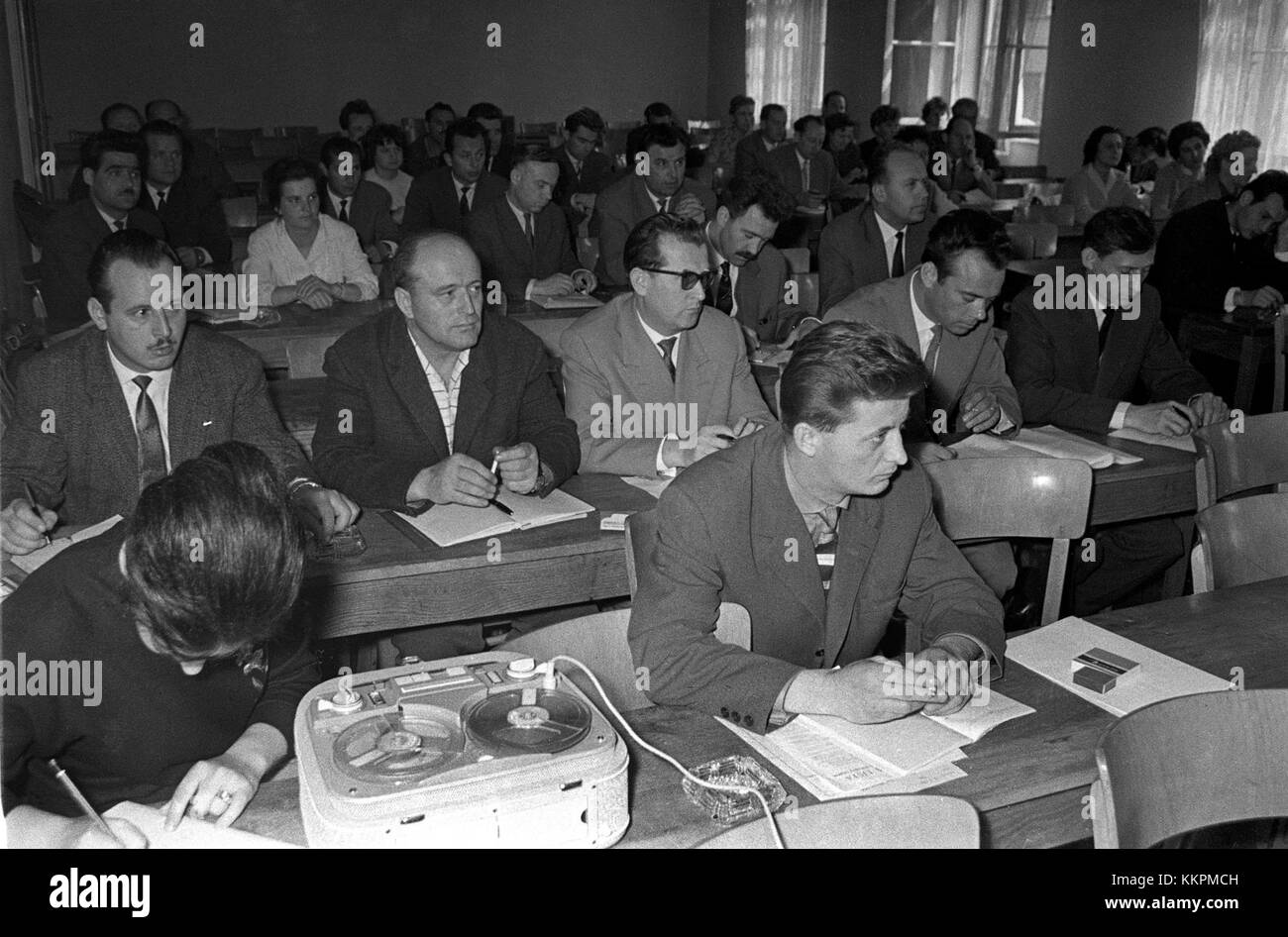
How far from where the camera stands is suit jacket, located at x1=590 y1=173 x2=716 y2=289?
602 cm

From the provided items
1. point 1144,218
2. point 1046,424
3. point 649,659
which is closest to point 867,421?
point 649,659

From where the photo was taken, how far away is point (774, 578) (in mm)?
2158

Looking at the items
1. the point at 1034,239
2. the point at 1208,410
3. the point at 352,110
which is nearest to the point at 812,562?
the point at 1208,410

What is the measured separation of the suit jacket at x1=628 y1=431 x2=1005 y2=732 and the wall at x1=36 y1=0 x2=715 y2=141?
1100 centimetres

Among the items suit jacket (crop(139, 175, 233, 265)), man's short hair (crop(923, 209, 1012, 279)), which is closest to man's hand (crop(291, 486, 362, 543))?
man's short hair (crop(923, 209, 1012, 279))

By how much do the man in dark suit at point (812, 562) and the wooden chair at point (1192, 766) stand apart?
351 mm

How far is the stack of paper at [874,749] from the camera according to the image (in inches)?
66.3

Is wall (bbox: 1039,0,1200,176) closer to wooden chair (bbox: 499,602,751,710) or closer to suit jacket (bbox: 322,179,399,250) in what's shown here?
suit jacket (bbox: 322,179,399,250)

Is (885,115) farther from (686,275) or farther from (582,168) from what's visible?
(686,275)

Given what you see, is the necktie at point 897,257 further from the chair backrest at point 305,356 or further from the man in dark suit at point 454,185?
the chair backrest at point 305,356

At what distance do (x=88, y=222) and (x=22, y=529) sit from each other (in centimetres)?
305

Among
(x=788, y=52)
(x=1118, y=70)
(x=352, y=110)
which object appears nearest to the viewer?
(x=352, y=110)

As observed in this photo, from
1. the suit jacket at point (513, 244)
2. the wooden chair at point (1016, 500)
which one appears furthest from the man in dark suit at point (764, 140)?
the wooden chair at point (1016, 500)
